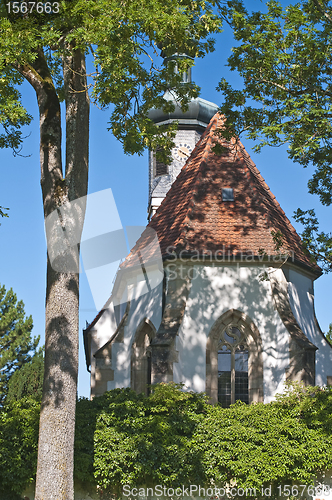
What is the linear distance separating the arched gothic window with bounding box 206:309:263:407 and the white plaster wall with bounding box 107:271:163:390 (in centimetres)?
176

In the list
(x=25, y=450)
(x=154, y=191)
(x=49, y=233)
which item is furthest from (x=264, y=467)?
(x=154, y=191)

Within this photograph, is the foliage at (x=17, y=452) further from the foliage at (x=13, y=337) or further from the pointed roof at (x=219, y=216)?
the foliage at (x=13, y=337)

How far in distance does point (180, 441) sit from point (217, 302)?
4.26 metres

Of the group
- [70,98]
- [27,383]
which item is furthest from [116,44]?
[27,383]

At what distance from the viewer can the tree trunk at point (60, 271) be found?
26.4 ft

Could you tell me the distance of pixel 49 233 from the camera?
8.85 m

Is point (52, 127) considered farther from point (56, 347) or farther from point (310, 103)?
point (310, 103)

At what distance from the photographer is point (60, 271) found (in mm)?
8664

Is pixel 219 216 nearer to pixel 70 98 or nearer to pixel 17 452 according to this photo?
pixel 70 98

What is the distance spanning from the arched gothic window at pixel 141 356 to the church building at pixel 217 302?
1.0 inches

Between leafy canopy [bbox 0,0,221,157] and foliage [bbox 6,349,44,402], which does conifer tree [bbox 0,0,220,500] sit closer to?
leafy canopy [bbox 0,0,221,157]

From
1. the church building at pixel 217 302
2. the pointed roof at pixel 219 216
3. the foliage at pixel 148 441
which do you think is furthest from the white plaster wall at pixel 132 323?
the foliage at pixel 148 441

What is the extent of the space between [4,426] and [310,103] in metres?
8.21

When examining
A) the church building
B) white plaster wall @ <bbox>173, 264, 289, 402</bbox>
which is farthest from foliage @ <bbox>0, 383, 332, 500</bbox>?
white plaster wall @ <bbox>173, 264, 289, 402</bbox>
